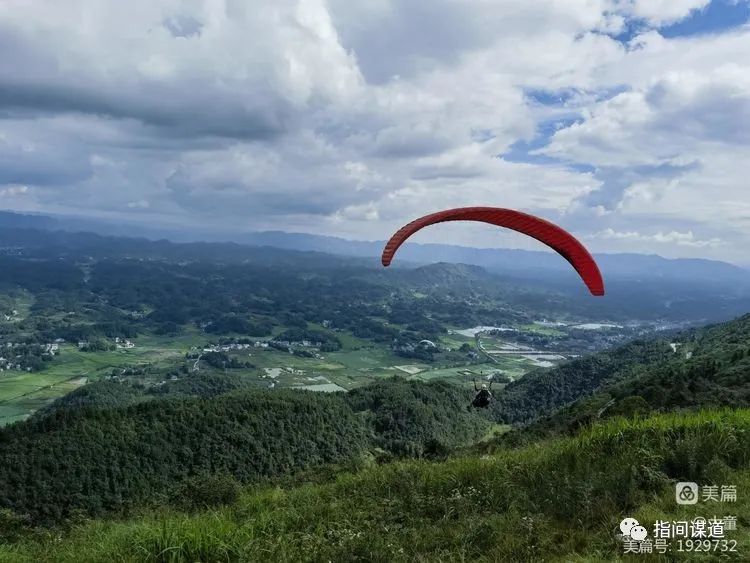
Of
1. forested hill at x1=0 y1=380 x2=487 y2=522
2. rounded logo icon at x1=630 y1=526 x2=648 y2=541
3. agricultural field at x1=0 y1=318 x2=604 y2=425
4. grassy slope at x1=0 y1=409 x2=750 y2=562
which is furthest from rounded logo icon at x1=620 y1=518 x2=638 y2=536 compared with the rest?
agricultural field at x1=0 y1=318 x2=604 y2=425

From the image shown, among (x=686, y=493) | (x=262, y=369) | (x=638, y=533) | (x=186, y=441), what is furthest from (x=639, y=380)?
(x=262, y=369)

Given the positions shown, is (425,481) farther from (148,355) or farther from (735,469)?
(148,355)

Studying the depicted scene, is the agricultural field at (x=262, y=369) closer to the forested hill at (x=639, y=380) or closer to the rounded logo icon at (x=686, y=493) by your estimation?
the forested hill at (x=639, y=380)

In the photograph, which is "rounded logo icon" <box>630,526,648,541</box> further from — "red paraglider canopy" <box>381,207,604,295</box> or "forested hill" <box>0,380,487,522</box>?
"forested hill" <box>0,380,487,522</box>

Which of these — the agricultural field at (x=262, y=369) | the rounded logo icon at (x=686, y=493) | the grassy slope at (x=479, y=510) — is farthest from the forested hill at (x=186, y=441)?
the agricultural field at (x=262, y=369)

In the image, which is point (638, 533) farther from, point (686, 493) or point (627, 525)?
point (686, 493)

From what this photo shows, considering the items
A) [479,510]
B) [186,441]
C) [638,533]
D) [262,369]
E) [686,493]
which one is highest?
[686,493]
